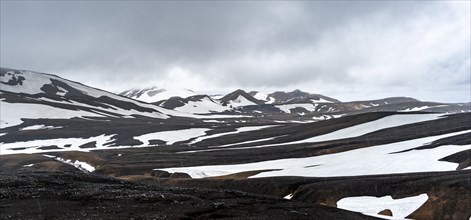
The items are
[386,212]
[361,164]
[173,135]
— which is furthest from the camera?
[173,135]

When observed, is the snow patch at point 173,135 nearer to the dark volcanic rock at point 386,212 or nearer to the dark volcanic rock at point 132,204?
the dark volcanic rock at point 132,204

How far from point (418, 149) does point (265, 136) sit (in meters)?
76.0

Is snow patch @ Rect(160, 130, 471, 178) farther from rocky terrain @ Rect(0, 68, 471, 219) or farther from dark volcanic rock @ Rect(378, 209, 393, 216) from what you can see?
dark volcanic rock @ Rect(378, 209, 393, 216)

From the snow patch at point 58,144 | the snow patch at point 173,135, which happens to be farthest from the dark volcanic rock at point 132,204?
the snow patch at point 173,135


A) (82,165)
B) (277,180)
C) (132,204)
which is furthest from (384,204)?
(82,165)

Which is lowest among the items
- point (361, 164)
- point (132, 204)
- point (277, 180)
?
point (277, 180)

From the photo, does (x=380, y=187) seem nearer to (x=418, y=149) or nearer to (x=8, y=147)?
(x=418, y=149)

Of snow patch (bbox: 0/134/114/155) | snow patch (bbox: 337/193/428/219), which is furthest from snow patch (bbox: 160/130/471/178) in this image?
snow patch (bbox: 0/134/114/155)

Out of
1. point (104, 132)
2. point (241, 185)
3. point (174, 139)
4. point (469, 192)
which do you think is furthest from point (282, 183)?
point (104, 132)

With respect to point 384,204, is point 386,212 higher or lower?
lower

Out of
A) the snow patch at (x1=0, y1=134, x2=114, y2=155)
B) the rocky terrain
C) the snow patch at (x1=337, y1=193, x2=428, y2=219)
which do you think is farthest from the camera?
the snow patch at (x1=0, y1=134, x2=114, y2=155)

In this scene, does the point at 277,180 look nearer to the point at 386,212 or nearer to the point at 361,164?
the point at 361,164

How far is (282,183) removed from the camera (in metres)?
54.5

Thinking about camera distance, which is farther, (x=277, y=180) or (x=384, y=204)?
(x=277, y=180)
